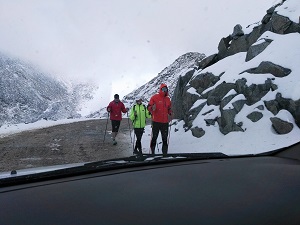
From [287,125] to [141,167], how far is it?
27.3 feet

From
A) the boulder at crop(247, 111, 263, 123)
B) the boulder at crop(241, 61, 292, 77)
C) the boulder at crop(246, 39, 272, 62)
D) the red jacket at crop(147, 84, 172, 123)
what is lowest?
the boulder at crop(247, 111, 263, 123)

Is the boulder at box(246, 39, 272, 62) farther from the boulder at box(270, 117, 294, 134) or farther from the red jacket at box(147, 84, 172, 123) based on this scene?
the red jacket at box(147, 84, 172, 123)

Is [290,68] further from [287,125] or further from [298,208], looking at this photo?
[298,208]

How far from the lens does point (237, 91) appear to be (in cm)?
1236

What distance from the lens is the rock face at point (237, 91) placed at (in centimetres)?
1085

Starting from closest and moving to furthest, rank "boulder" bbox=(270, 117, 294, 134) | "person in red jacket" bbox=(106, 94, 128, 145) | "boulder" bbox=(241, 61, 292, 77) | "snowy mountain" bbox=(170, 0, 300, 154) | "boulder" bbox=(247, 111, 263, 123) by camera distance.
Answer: "boulder" bbox=(270, 117, 294, 134) → "snowy mountain" bbox=(170, 0, 300, 154) → "boulder" bbox=(247, 111, 263, 123) → "boulder" bbox=(241, 61, 292, 77) → "person in red jacket" bbox=(106, 94, 128, 145)

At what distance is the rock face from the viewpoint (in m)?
10.8

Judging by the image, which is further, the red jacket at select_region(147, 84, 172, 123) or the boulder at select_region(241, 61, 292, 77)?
the boulder at select_region(241, 61, 292, 77)

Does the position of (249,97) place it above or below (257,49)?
below

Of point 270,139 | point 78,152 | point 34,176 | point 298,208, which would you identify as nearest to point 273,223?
point 298,208

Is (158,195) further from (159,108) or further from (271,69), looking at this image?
(271,69)

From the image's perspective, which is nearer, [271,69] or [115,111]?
[271,69]

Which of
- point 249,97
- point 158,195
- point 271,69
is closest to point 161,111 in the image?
point 249,97

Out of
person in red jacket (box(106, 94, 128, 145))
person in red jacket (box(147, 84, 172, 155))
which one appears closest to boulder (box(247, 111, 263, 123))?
person in red jacket (box(147, 84, 172, 155))
